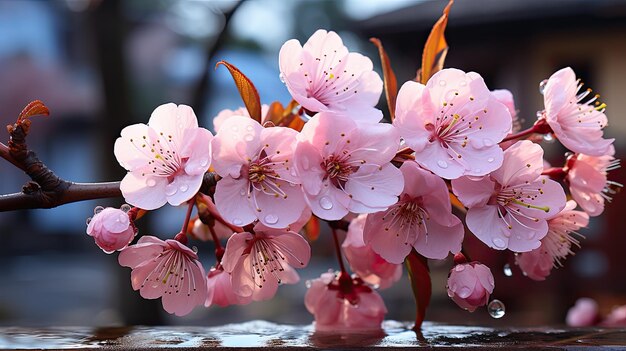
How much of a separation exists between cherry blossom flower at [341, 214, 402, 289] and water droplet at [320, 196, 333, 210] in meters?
0.25

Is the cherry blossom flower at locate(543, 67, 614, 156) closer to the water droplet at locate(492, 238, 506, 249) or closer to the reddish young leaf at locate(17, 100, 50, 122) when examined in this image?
the water droplet at locate(492, 238, 506, 249)

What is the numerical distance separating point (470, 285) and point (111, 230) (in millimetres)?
517

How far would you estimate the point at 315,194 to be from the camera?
1.03 meters

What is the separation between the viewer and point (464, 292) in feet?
3.67

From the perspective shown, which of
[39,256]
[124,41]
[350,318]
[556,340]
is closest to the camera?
[556,340]

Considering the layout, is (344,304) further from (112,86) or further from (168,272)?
(112,86)

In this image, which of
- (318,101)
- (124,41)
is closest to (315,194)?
(318,101)

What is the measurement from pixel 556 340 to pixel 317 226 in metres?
0.49

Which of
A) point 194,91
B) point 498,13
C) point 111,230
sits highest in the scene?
point 498,13

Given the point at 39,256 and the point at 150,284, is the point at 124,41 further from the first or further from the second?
the point at 39,256

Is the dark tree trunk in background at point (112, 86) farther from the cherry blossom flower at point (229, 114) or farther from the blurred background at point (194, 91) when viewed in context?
the cherry blossom flower at point (229, 114)

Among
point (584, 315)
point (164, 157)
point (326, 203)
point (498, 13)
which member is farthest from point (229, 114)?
point (498, 13)

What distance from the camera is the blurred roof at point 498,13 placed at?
23.3 ft

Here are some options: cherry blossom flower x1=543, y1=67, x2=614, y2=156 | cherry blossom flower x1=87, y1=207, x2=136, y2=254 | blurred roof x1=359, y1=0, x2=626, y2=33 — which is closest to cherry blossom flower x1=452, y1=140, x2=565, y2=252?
cherry blossom flower x1=543, y1=67, x2=614, y2=156
